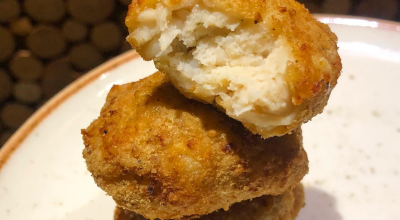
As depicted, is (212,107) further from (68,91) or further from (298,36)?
(68,91)

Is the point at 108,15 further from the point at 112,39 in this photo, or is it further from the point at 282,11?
the point at 282,11

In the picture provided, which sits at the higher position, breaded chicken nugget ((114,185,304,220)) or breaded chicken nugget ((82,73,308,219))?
breaded chicken nugget ((82,73,308,219))

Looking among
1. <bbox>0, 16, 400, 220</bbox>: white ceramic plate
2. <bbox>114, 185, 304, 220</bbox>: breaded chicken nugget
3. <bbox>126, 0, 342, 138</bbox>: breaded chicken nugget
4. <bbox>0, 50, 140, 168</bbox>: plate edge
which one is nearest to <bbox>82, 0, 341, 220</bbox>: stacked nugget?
<bbox>126, 0, 342, 138</bbox>: breaded chicken nugget

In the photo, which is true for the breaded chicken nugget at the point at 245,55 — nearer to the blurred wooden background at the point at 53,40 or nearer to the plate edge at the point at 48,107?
the plate edge at the point at 48,107

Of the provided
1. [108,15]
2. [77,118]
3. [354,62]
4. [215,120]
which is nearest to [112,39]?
[108,15]

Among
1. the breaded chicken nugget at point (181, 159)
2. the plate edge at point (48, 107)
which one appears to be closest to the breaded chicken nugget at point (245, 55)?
the breaded chicken nugget at point (181, 159)

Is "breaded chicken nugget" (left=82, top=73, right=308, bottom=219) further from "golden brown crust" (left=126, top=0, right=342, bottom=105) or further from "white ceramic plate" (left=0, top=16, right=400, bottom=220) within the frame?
"white ceramic plate" (left=0, top=16, right=400, bottom=220)

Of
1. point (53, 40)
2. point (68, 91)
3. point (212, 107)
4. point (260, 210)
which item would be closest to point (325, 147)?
point (260, 210)
